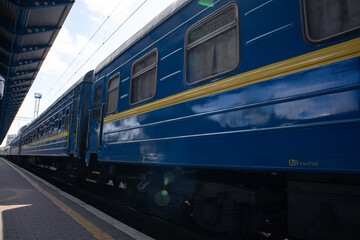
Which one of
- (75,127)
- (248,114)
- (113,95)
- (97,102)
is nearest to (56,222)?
(113,95)

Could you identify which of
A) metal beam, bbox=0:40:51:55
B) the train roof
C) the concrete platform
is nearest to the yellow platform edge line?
the concrete platform

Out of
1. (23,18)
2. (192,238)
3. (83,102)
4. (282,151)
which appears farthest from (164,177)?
(23,18)

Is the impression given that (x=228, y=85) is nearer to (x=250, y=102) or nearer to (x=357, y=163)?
(x=250, y=102)

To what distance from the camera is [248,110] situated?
2629mm

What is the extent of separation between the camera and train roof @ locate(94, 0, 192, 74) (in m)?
3.93

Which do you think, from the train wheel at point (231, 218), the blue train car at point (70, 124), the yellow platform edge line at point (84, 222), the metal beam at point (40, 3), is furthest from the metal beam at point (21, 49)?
the train wheel at point (231, 218)

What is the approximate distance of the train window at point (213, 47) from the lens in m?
3.02

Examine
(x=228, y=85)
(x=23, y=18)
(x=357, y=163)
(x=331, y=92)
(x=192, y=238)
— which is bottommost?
(x=192, y=238)

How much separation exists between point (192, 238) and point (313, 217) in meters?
1.97

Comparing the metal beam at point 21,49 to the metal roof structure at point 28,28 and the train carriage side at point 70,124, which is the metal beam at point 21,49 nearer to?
the metal roof structure at point 28,28

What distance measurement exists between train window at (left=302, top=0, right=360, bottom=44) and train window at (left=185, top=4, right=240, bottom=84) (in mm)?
760

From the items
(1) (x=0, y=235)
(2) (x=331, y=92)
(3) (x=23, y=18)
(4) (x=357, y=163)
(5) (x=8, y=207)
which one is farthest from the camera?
(3) (x=23, y=18)

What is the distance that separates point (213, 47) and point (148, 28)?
1.79 meters

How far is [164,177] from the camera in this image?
14.7ft
